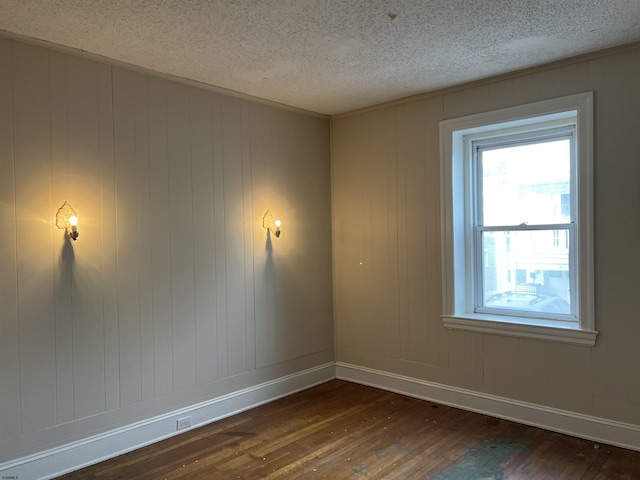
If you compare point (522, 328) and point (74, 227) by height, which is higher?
point (74, 227)

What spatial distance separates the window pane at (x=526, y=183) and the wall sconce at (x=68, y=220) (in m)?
3.11

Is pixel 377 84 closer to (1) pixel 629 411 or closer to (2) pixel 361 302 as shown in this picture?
(2) pixel 361 302

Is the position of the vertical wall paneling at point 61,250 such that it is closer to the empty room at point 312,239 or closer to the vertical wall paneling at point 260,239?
the empty room at point 312,239

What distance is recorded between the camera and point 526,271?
Answer: 3871 mm

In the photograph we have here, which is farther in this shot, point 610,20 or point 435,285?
point 435,285

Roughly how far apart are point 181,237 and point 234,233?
50 cm

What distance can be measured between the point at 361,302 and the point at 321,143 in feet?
5.32

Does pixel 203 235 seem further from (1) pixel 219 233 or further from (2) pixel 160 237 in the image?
(2) pixel 160 237

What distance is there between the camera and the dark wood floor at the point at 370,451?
2955 millimetres

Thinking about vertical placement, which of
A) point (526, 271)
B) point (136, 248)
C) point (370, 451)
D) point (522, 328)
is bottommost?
point (370, 451)

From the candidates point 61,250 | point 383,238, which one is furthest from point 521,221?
point 61,250

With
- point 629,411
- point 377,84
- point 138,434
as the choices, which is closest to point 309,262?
point 377,84

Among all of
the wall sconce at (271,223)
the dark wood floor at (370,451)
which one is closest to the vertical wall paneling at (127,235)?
the dark wood floor at (370,451)

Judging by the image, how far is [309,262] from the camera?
4672 mm
